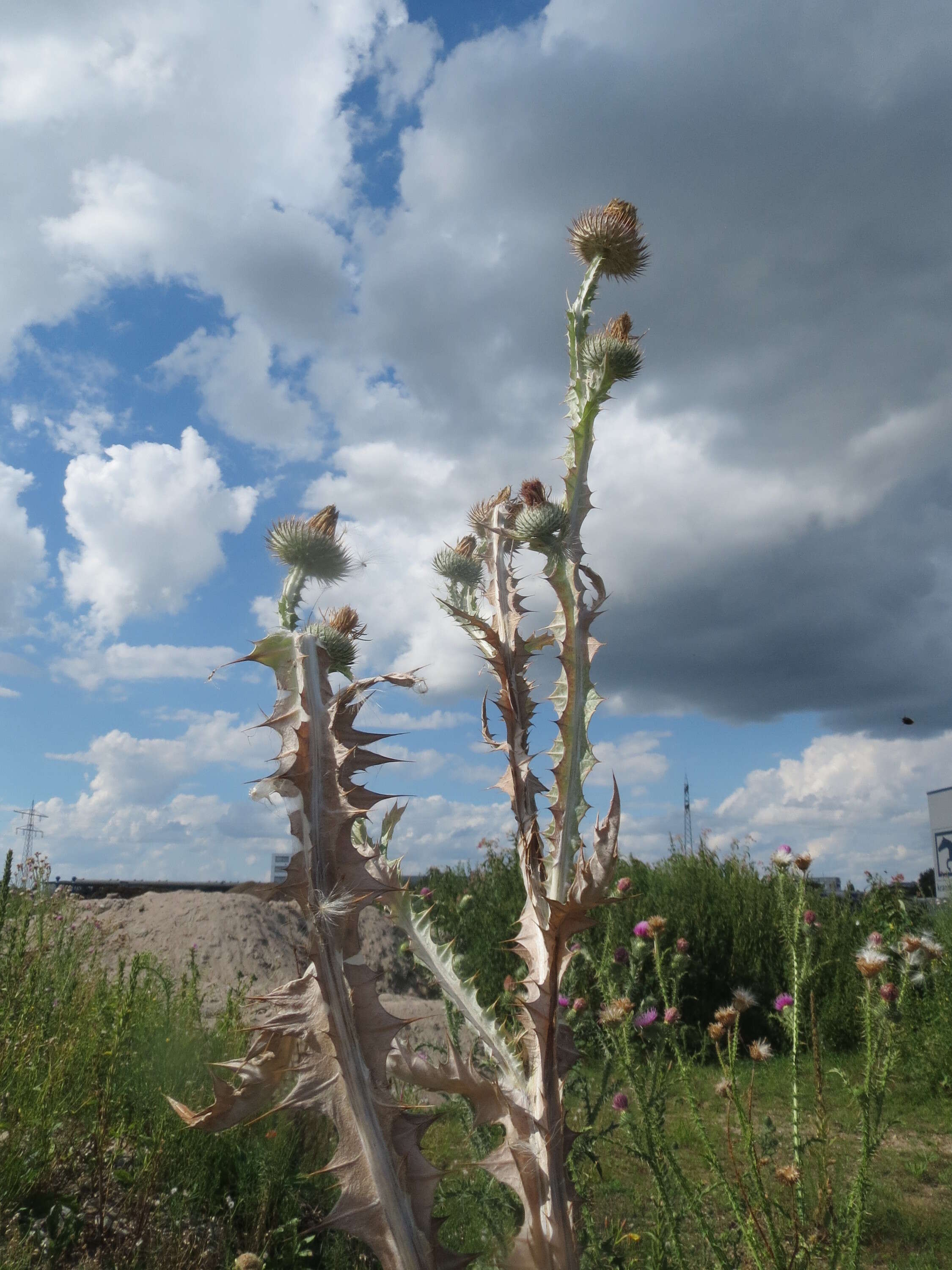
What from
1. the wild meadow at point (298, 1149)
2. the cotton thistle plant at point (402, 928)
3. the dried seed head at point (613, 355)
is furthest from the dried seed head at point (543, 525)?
the wild meadow at point (298, 1149)

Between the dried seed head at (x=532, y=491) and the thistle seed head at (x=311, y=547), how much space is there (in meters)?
0.80

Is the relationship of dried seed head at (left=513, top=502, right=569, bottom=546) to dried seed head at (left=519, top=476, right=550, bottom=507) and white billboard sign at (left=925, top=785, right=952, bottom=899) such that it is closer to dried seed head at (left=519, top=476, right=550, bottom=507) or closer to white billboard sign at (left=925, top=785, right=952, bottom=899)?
dried seed head at (left=519, top=476, right=550, bottom=507)

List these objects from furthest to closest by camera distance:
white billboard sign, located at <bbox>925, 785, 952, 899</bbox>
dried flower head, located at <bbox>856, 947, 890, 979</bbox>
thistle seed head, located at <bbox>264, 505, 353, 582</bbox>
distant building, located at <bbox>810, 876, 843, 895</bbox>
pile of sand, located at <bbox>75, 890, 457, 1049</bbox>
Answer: white billboard sign, located at <bbox>925, 785, 952, 899</bbox>, distant building, located at <bbox>810, 876, 843, 895</bbox>, pile of sand, located at <bbox>75, 890, 457, 1049</bbox>, dried flower head, located at <bbox>856, 947, 890, 979</bbox>, thistle seed head, located at <bbox>264, 505, 353, 582</bbox>

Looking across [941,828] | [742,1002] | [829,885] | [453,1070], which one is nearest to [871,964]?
[742,1002]

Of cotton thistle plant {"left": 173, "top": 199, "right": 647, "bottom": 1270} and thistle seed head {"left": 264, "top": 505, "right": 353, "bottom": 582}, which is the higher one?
thistle seed head {"left": 264, "top": 505, "right": 353, "bottom": 582}

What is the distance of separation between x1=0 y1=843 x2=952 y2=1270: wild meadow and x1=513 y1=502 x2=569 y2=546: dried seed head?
1.39m

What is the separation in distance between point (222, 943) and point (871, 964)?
614cm

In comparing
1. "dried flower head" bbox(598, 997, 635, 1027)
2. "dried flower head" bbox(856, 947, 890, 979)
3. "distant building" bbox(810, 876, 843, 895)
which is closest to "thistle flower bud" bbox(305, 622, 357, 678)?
"dried flower head" bbox(598, 997, 635, 1027)

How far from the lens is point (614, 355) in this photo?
280 centimetres

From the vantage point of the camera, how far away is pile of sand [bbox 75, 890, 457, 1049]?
22.4ft

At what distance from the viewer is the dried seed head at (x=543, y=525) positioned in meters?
2.50

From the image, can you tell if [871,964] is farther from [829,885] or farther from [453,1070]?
[829,885]

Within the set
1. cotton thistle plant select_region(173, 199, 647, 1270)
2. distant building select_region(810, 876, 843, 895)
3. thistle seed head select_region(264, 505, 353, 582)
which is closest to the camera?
cotton thistle plant select_region(173, 199, 647, 1270)

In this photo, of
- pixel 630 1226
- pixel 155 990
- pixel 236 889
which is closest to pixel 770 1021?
pixel 630 1226
